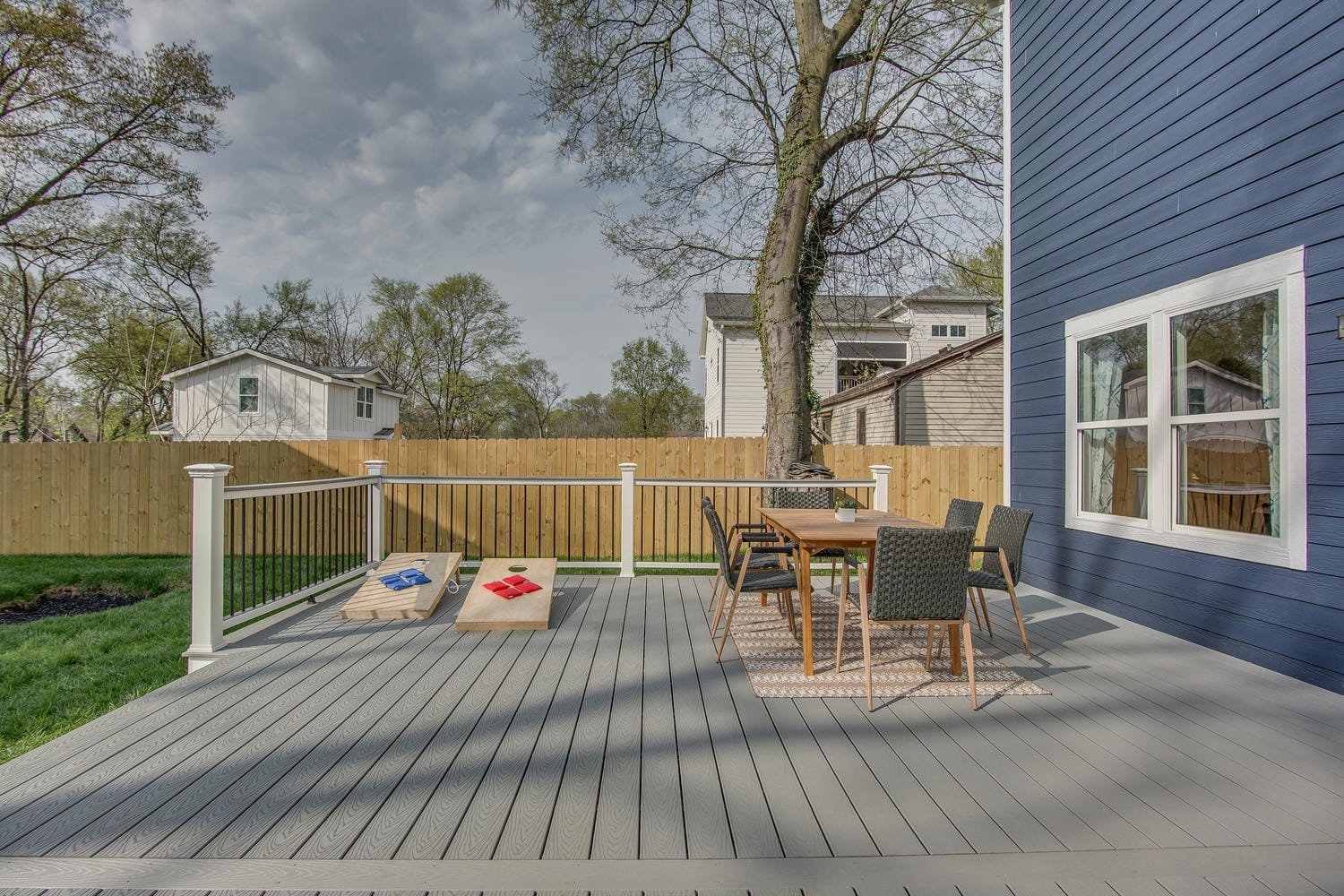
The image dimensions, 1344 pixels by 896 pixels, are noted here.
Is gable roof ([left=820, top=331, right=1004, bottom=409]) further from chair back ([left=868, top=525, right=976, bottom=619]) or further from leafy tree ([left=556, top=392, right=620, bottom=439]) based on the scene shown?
leafy tree ([left=556, top=392, right=620, bottom=439])

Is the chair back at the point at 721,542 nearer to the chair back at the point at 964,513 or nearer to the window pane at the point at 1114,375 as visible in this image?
the chair back at the point at 964,513

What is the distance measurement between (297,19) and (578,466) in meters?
7.62

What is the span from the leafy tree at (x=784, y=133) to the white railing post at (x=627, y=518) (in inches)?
84.1

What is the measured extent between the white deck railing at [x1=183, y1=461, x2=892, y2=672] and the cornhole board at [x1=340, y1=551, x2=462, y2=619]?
41 cm

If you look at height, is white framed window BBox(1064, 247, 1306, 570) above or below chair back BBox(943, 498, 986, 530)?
above

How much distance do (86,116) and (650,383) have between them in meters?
16.0

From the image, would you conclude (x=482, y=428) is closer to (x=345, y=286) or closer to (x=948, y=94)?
(x=345, y=286)

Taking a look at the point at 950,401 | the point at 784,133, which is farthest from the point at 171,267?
the point at 950,401

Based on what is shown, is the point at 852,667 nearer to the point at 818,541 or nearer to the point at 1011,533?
the point at 818,541

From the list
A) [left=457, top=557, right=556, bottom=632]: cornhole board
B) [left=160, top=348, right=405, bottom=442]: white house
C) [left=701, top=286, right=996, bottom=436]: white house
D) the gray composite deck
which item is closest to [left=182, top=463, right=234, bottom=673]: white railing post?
the gray composite deck

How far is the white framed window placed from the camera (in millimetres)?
2953

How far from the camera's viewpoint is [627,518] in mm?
5383

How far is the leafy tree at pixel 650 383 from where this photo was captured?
2286 centimetres

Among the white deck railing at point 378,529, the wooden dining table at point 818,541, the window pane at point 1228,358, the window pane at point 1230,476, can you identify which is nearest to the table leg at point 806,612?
the wooden dining table at point 818,541
